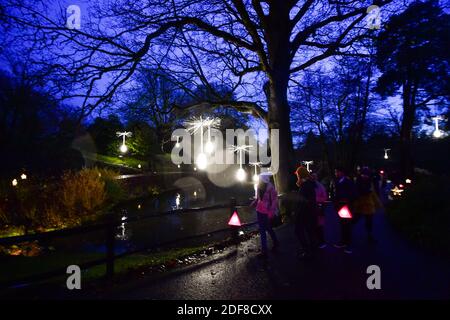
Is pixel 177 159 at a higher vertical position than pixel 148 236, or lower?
higher

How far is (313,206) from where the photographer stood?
643 cm

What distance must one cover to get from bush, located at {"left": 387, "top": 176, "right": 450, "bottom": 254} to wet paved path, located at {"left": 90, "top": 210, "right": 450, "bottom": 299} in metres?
0.44

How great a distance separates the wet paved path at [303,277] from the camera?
463 centimetres

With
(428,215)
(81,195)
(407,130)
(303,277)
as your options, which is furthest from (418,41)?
(81,195)

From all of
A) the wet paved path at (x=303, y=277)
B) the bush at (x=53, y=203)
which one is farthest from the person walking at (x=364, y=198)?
the bush at (x=53, y=203)

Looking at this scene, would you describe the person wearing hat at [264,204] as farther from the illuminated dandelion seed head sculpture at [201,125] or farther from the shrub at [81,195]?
the shrub at [81,195]

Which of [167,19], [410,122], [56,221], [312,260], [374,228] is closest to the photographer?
[312,260]

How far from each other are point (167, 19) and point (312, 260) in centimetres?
788

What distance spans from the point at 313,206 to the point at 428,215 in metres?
3.75

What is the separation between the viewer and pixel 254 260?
21.3ft

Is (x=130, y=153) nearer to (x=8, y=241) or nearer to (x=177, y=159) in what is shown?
(x=177, y=159)

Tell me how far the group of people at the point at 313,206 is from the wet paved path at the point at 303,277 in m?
0.34
